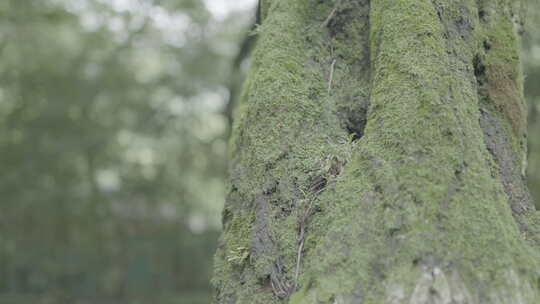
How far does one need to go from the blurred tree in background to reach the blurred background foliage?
27 millimetres

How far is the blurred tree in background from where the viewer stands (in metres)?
11.2

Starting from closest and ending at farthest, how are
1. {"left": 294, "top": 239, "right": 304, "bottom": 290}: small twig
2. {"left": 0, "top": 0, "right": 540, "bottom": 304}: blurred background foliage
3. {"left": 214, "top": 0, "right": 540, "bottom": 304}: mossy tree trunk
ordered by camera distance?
1. {"left": 214, "top": 0, "right": 540, "bottom": 304}: mossy tree trunk
2. {"left": 294, "top": 239, "right": 304, "bottom": 290}: small twig
3. {"left": 0, "top": 0, "right": 540, "bottom": 304}: blurred background foliage

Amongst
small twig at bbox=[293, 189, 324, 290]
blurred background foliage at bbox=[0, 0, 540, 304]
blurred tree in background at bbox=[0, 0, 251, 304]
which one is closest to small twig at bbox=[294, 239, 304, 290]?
small twig at bbox=[293, 189, 324, 290]

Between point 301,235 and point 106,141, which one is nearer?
point 301,235

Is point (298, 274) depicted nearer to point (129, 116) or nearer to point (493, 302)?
point (493, 302)

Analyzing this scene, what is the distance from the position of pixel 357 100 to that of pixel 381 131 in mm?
778

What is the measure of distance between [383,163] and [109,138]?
1042 centimetres

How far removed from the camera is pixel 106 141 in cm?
1187

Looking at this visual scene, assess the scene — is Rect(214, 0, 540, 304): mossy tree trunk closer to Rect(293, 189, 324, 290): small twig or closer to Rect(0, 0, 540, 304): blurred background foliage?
Rect(293, 189, 324, 290): small twig

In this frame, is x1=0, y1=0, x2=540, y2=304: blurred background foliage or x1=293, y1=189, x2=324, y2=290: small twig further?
x1=0, y1=0, x2=540, y2=304: blurred background foliage

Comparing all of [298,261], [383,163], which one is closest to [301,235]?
[298,261]

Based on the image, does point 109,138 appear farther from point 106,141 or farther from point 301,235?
point 301,235

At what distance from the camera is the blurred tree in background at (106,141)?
11.2 meters

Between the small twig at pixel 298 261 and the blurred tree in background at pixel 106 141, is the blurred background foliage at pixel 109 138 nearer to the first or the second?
the blurred tree in background at pixel 106 141
